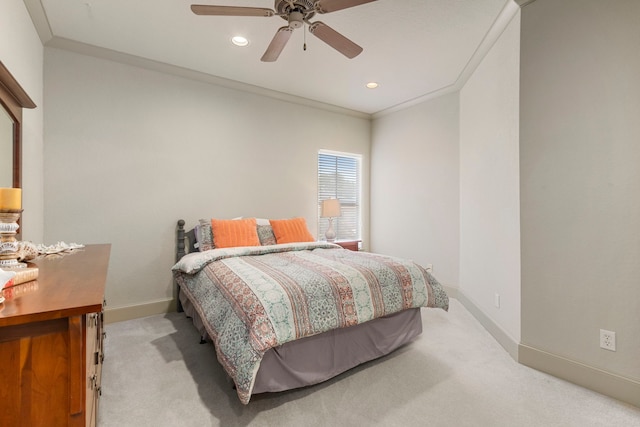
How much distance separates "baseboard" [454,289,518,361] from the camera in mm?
2299

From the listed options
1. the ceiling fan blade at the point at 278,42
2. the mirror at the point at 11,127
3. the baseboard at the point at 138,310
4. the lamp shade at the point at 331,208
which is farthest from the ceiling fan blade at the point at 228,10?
the baseboard at the point at 138,310

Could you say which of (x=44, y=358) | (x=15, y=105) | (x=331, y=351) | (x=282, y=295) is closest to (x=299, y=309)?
(x=282, y=295)

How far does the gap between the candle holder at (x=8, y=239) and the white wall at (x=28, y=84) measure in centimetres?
129

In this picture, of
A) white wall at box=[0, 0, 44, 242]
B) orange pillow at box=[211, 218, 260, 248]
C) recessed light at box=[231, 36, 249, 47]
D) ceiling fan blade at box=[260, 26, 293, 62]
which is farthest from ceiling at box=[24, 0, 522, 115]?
orange pillow at box=[211, 218, 260, 248]

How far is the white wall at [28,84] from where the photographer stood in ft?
6.16

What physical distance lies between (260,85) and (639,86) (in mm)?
3361

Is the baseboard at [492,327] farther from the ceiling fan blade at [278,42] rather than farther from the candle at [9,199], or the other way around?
the candle at [9,199]

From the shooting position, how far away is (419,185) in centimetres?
416

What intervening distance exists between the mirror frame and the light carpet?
4.90 ft

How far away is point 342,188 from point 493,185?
238 centimetres

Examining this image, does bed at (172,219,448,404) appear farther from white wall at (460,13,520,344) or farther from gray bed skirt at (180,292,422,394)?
white wall at (460,13,520,344)

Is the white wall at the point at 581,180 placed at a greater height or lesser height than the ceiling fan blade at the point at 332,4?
lesser

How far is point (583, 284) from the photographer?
6.37 feet

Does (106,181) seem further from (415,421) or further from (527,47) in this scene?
(527,47)
